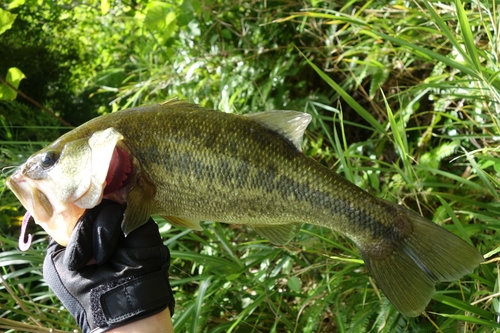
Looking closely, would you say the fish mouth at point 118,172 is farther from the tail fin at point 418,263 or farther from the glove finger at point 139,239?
the tail fin at point 418,263

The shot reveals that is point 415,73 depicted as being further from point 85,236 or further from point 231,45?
point 85,236

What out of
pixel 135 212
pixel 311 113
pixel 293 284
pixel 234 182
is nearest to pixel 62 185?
pixel 135 212

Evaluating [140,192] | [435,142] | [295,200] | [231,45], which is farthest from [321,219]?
[231,45]

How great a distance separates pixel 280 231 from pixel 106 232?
1.50ft

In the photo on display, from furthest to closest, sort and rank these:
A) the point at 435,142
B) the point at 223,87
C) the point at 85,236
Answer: the point at 223,87, the point at 435,142, the point at 85,236

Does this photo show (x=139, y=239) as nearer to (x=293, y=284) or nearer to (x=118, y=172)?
(x=118, y=172)

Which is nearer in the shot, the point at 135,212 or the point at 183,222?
the point at 135,212

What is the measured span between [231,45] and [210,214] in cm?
260

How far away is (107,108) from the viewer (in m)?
5.26

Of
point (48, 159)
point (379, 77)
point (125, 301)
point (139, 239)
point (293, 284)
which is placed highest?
point (48, 159)

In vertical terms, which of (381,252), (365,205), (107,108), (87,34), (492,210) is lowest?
(107,108)

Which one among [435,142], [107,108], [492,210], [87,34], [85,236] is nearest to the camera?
[85,236]

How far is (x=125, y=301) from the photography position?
1298mm

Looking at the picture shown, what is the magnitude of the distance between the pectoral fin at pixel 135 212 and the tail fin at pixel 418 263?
59cm
